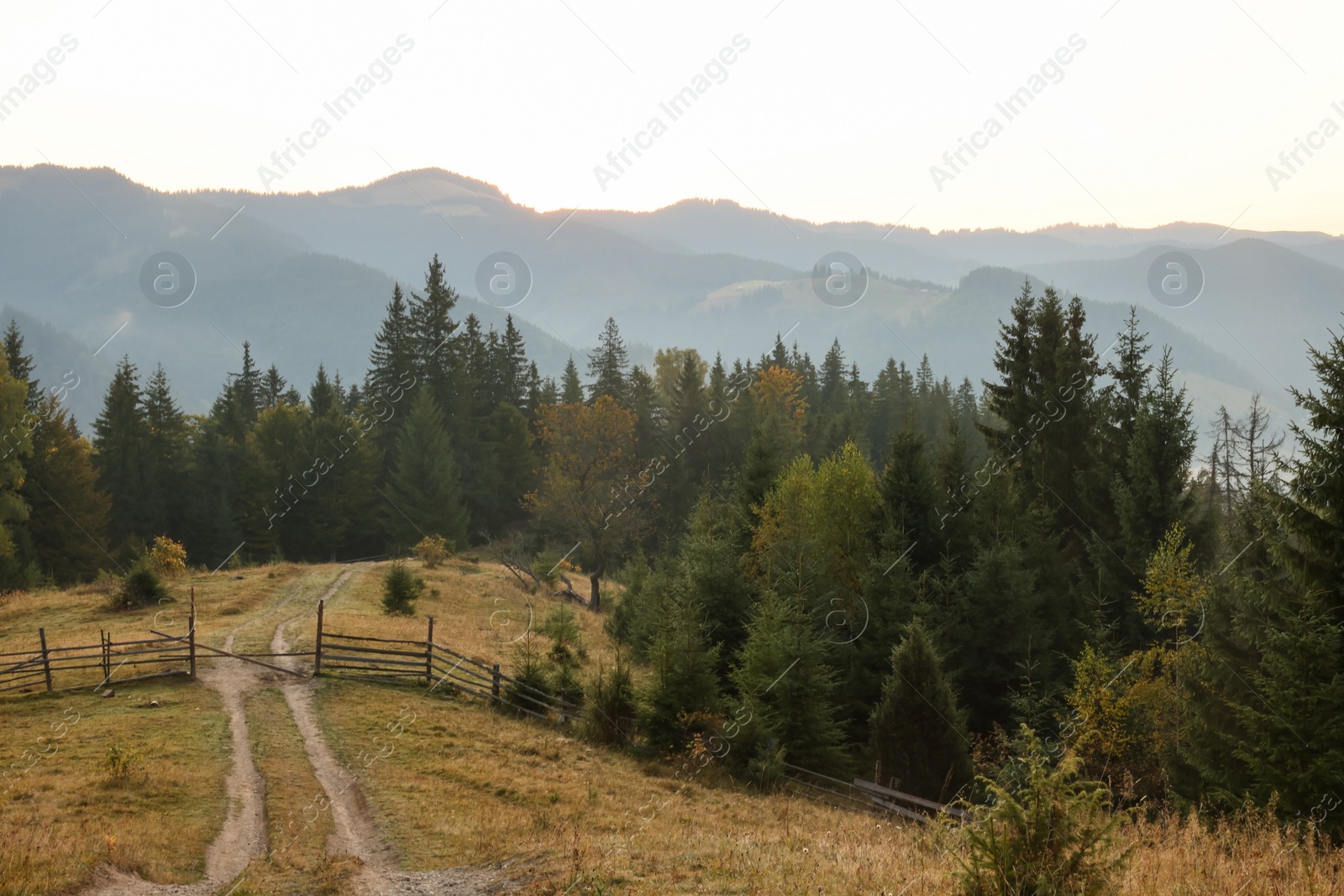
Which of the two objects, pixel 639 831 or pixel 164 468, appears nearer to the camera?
pixel 639 831

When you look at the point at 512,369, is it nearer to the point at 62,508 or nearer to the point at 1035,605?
the point at 62,508

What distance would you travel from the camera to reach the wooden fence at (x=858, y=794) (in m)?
21.2

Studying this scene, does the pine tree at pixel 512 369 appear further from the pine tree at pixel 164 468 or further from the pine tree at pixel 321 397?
the pine tree at pixel 164 468

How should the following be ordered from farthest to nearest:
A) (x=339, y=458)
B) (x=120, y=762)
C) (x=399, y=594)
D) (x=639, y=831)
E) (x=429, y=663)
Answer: (x=339, y=458), (x=399, y=594), (x=429, y=663), (x=120, y=762), (x=639, y=831)

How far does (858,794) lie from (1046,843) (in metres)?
17.0

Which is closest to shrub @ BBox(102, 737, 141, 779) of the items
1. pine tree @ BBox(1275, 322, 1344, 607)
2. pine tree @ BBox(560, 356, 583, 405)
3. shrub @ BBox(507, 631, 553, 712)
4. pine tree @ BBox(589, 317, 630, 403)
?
shrub @ BBox(507, 631, 553, 712)

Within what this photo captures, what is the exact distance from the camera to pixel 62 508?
57.9m

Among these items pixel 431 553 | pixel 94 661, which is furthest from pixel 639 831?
pixel 431 553

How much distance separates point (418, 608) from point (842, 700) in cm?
2182

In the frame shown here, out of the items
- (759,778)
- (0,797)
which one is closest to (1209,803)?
(759,778)

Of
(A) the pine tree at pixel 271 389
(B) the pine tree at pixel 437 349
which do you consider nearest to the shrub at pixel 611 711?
(B) the pine tree at pixel 437 349

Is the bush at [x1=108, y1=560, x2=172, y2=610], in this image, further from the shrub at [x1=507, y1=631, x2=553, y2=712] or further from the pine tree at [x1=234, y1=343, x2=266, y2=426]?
the pine tree at [x1=234, y1=343, x2=266, y2=426]

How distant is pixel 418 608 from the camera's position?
40.9 m

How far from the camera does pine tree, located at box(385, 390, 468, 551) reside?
67.4 metres
